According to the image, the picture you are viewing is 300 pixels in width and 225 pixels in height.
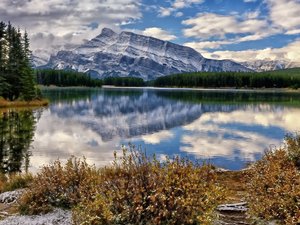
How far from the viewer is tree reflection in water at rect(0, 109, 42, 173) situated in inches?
1061

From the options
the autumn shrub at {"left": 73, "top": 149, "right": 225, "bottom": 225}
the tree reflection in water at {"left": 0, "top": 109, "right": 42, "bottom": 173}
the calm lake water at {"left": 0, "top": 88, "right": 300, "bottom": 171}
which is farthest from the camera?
the calm lake water at {"left": 0, "top": 88, "right": 300, "bottom": 171}

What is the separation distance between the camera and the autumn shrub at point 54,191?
12.3m

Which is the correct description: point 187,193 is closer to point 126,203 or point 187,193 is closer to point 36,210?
→ point 126,203

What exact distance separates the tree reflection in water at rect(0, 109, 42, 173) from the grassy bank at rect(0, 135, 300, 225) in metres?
13.4

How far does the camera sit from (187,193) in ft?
33.4

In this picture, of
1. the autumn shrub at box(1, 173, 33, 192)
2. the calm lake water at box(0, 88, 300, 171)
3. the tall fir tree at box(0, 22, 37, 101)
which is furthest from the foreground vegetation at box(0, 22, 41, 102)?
the autumn shrub at box(1, 173, 33, 192)

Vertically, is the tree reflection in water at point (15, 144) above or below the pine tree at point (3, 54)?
below

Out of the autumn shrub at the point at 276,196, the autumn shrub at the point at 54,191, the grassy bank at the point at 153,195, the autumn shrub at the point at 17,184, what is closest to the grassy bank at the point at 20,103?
the autumn shrub at the point at 17,184

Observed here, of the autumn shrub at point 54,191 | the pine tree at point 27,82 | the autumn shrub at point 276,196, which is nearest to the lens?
the autumn shrub at point 276,196

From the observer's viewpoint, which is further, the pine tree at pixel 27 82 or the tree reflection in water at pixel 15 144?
the pine tree at pixel 27 82

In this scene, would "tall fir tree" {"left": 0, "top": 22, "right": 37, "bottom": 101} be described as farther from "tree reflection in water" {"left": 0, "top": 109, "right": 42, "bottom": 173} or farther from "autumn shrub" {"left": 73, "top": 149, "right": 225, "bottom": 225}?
"autumn shrub" {"left": 73, "top": 149, "right": 225, "bottom": 225}

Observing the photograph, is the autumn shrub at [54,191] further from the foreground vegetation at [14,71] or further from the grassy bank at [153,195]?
the foreground vegetation at [14,71]

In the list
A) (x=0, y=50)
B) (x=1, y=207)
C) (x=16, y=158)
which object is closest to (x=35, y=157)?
(x=16, y=158)

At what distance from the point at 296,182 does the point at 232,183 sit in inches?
249
